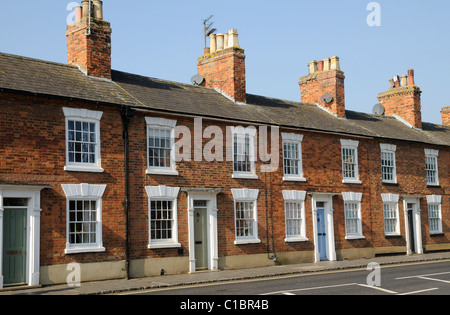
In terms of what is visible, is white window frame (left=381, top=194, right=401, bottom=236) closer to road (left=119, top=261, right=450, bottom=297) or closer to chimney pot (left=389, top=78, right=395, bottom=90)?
chimney pot (left=389, top=78, right=395, bottom=90)

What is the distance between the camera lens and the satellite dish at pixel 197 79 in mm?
27000

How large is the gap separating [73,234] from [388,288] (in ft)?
31.6

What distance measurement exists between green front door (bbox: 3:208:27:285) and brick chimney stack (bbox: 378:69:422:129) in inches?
960

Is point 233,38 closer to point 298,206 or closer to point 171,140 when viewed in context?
point 171,140

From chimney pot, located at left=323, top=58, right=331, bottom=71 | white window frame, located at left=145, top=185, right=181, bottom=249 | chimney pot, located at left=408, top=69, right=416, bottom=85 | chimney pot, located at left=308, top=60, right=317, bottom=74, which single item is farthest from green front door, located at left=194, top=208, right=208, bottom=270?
chimney pot, located at left=408, top=69, right=416, bottom=85

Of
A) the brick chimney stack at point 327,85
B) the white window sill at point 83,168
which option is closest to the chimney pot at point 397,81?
the brick chimney stack at point 327,85

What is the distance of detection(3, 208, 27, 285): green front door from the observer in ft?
54.6

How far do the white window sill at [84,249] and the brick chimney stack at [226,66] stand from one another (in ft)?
32.6

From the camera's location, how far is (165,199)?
20.3 metres

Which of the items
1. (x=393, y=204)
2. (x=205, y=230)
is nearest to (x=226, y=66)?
(x=205, y=230)

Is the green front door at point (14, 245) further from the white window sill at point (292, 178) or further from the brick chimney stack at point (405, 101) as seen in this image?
the brick chimney stack at point (405, 101)

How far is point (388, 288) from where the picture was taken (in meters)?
14.6

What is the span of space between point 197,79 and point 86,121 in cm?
932
